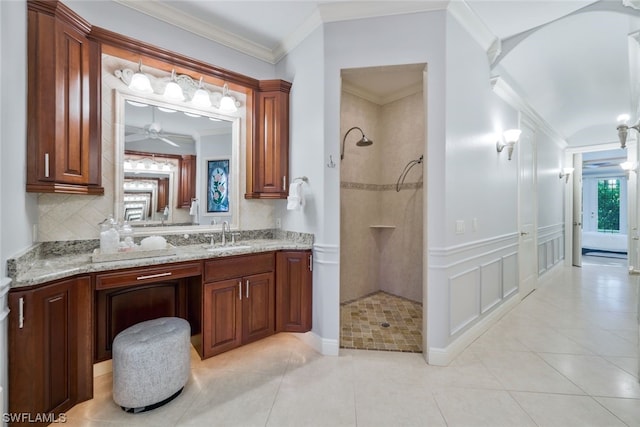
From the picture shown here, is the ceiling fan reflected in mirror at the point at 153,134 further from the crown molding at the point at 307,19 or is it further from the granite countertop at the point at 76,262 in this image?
the granite countertop at the point at 76,262

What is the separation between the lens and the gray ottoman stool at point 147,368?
157cm

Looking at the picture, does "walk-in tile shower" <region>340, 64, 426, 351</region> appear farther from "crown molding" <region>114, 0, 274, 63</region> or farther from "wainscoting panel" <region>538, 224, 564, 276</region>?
"wainscoting panel" <region>538, 224, 564, 276</region>

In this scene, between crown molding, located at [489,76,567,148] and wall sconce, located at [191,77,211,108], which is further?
crown molding, located at [489,76,567,148]

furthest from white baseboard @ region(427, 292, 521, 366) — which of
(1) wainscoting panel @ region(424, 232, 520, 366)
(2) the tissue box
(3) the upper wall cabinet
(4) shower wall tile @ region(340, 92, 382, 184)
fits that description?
(3) the upper wall cabinet

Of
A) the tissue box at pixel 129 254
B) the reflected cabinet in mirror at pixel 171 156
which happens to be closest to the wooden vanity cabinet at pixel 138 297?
the tissue box at pixel 129 254

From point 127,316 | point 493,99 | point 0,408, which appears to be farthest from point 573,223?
point 0,408

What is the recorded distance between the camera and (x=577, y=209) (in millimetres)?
5449

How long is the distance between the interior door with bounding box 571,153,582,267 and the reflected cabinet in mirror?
6918 millimetres

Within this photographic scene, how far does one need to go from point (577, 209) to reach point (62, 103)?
8248 mm

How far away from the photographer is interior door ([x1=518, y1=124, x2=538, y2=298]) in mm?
3465

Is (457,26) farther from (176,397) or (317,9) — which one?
(176,397)

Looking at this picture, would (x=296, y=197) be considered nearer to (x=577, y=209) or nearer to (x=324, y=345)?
(x=324, y=345)

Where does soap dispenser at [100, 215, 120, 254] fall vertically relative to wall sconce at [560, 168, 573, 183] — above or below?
below

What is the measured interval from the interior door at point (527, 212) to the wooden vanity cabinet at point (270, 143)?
10.5ft
